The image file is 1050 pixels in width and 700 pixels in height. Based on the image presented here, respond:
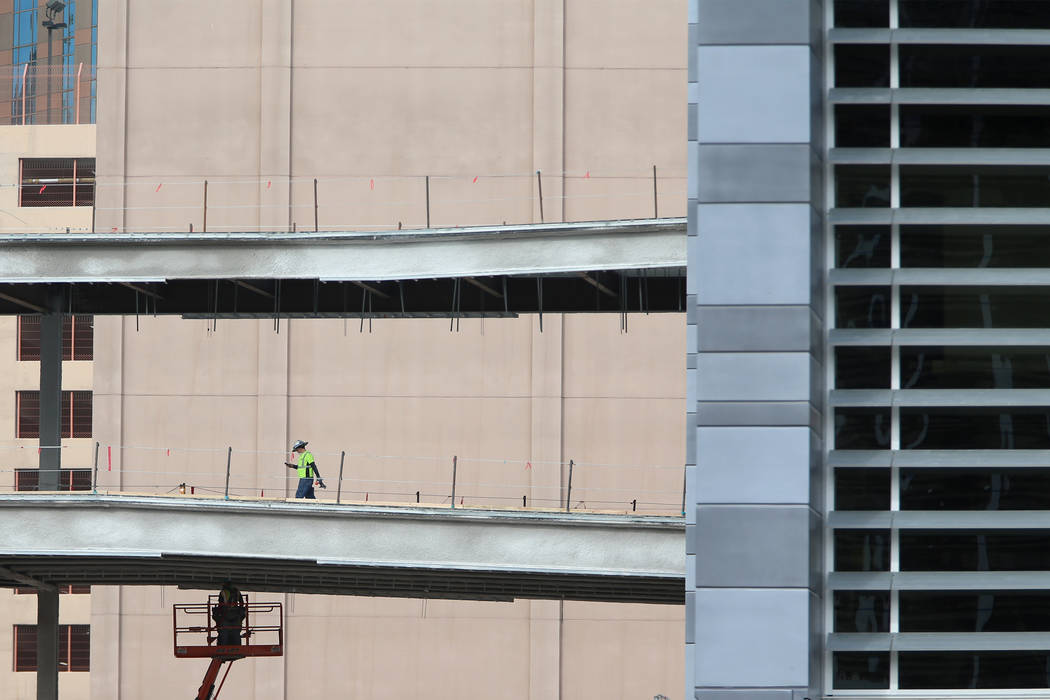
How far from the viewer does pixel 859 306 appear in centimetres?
1220

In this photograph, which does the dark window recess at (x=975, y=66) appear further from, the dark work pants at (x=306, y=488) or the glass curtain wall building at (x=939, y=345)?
the dark work pants at (x=306, y=488)

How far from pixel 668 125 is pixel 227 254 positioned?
15.5 m

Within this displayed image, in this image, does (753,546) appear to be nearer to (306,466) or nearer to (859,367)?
(859,367)

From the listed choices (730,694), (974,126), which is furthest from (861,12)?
(730,694)

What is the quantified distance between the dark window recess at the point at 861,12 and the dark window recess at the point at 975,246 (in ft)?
5.56

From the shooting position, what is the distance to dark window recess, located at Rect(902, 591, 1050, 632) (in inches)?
468

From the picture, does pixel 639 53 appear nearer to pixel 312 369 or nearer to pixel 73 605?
pixel 312 369

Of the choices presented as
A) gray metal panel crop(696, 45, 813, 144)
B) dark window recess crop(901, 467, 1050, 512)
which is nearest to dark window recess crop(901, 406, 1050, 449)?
dark window recess crop(901, 467, 1050, 512)

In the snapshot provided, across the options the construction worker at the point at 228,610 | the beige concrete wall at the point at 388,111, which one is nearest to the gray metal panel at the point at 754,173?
the construction worker at the point at 228,610

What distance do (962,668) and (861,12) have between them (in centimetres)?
526

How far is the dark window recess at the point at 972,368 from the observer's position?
12.1 meters

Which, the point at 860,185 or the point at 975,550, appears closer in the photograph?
the point at 975,550

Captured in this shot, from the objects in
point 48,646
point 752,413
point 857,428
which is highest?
point 752,413

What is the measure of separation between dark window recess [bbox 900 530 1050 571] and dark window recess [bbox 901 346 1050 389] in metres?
1.16
